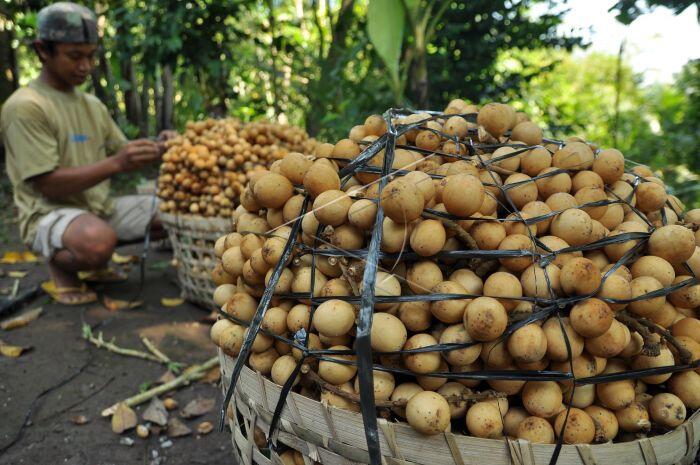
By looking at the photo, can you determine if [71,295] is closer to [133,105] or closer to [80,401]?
[80,401]

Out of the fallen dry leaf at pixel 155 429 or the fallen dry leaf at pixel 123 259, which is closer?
the fallen dry leaf at pixel 155 429

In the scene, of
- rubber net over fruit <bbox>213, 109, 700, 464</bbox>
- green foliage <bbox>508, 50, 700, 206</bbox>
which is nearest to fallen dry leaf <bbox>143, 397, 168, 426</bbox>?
rubber net over fruit <bbox>213, 109, 700, 464</bbox>

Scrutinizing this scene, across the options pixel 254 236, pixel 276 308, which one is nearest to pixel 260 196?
pixel 254 236

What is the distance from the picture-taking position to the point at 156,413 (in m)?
2.15

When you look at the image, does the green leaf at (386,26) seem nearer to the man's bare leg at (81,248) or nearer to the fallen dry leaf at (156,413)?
the man's bare leg at (81,248)

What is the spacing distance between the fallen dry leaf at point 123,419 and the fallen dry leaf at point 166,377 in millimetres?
257

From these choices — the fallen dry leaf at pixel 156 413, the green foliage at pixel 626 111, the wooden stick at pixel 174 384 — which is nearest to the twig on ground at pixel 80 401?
the wooden stick at pixel 174 384

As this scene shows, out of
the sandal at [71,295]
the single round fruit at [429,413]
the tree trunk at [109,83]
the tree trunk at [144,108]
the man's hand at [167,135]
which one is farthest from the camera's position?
the tree trunk at [144,108]

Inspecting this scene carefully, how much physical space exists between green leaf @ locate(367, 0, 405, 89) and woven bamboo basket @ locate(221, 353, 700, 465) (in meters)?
2.47

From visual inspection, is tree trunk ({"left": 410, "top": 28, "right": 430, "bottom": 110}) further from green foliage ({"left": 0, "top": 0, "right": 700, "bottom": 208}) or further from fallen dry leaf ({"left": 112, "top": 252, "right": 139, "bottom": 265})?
fallen dry leaf ({"left": 112, "top": 252, "right": 139, "bottom": 265})

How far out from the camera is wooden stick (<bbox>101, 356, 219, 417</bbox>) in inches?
86.8

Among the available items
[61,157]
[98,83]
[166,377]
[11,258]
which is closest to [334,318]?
[166,377]

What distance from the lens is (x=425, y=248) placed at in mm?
1019

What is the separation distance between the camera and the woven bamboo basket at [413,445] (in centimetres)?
92
